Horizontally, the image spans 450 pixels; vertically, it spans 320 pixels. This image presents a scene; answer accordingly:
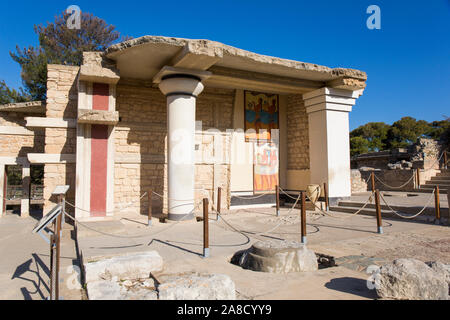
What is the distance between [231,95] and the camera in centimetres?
1044

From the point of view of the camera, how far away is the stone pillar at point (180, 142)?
7.57 metres

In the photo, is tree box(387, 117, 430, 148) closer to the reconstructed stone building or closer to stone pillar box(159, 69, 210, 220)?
the reconstructed stone building

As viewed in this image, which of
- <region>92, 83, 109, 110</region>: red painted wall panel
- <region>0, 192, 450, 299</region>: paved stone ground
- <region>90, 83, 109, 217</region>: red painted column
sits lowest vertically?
<region>0, 192, 450, 299</region>: paved stone ground

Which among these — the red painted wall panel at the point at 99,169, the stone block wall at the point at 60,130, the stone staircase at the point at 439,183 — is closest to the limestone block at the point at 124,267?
the red painted wall panel at the point at 99,169

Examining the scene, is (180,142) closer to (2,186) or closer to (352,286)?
(352,286)

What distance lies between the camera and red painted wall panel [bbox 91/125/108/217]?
7629 millimetres

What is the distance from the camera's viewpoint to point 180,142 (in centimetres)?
759

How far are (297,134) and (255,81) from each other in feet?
10.0

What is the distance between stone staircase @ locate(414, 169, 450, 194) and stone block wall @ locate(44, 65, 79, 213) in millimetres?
12240

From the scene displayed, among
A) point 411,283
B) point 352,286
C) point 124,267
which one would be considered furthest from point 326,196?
point 124,267

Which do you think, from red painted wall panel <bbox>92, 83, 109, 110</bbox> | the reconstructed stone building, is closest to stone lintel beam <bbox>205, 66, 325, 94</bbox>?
the reconstructed stone building

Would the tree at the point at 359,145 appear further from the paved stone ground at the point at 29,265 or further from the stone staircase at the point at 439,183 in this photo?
the paved stone ground at the point at 29,265

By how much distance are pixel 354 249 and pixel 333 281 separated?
1.70 meters

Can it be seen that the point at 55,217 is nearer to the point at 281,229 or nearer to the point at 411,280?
the point at 411,280
